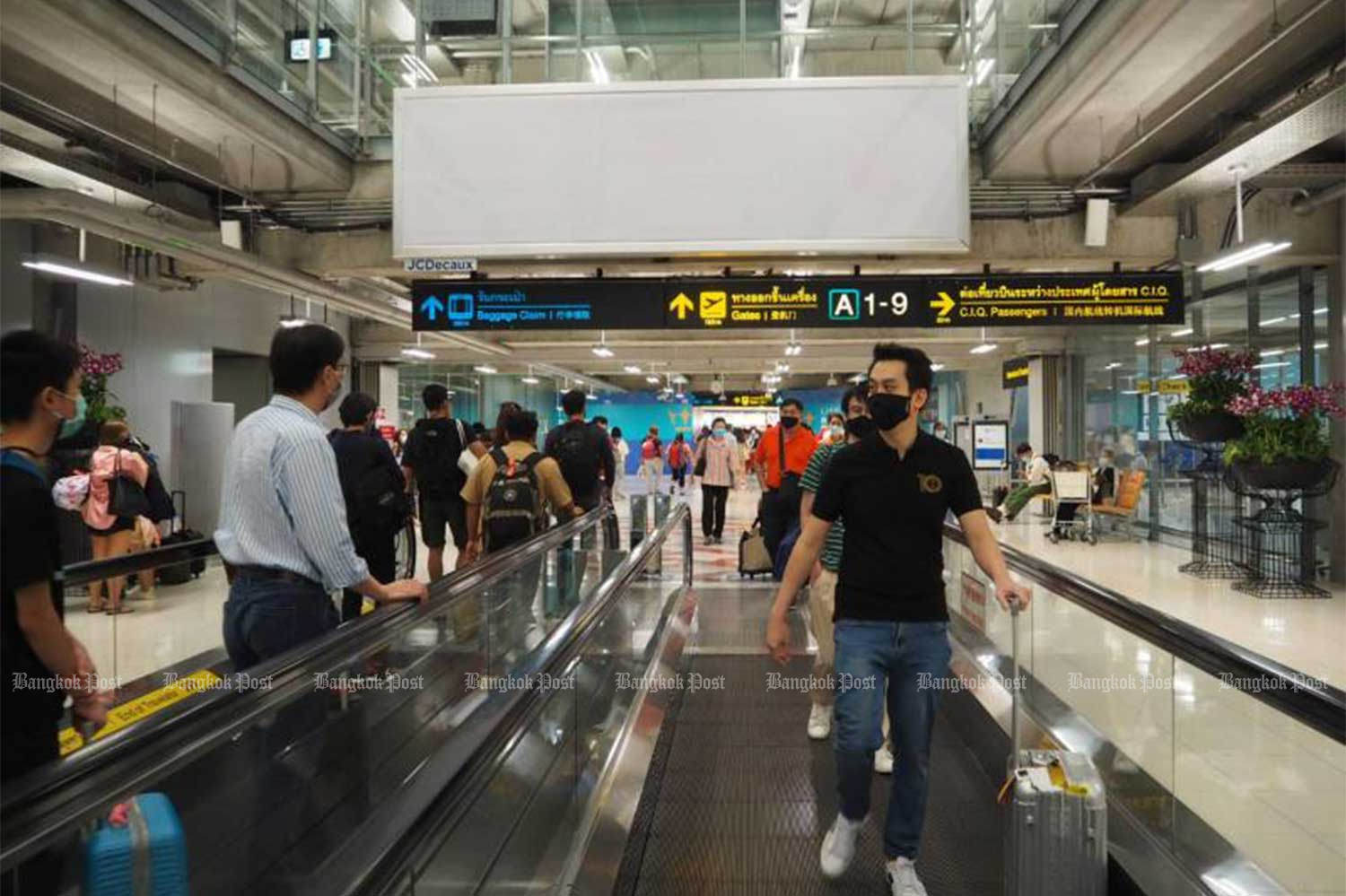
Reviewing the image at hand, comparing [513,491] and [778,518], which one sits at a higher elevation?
[513,491]

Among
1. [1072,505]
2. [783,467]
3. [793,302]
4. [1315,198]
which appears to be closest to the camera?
[783,467]

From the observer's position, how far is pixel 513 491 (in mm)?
5809

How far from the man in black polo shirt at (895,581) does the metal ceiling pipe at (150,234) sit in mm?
6363

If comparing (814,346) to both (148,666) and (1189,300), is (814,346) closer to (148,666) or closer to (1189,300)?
(1189,300)

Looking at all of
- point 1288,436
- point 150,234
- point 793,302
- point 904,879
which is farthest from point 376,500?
point 1288,436

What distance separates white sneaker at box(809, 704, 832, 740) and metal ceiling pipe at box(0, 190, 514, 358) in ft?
20.3

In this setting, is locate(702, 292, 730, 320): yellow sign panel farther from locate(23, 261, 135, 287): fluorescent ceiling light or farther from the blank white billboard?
locate(23, 261, 135, 287): fluorescent ceiling light

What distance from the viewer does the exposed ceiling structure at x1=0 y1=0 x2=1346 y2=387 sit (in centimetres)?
590

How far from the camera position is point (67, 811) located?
1.52m

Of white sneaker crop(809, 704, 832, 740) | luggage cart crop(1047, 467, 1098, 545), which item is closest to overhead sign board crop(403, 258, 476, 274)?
white sneaker crop(809, 704, 832, 740)

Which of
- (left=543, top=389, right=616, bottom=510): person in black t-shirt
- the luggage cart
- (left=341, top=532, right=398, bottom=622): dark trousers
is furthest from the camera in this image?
the luggage cart

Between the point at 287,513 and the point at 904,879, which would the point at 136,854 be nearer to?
the point at 287,513

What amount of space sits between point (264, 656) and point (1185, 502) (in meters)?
13.7

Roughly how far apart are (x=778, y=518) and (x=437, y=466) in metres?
2.63
